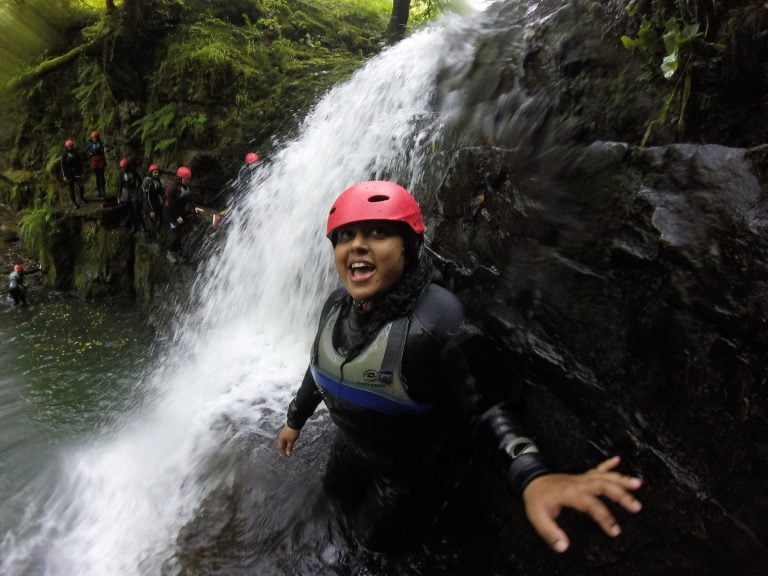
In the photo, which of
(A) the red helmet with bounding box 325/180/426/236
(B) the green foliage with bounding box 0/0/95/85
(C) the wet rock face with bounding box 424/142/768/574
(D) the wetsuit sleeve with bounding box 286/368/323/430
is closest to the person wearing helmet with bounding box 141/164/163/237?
(B) the green foliage with bounding box 0/0/95/85

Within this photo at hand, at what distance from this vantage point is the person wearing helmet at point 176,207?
26.4ft

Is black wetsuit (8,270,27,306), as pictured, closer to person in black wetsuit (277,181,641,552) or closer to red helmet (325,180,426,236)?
person in black wetsuit (277,181,641,552)

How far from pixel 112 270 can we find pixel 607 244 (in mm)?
10978

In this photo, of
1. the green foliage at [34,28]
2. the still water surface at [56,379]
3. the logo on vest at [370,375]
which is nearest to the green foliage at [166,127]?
the still water surface at [56,379]

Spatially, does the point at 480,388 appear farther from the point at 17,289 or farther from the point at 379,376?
the point at 17,289

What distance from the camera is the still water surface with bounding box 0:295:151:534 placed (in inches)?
210

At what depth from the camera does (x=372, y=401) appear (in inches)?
84.2

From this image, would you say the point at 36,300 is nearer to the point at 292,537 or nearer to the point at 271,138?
the point at 271,138

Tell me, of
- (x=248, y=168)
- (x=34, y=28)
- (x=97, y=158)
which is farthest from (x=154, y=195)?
(x=34, y=28)

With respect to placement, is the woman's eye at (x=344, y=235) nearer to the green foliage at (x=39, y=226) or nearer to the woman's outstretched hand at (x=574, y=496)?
the woman's outstretched hand at (x=574, y=496)

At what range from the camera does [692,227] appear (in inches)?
77.1

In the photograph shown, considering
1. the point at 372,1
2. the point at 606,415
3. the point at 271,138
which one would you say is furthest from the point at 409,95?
the point at 372,1

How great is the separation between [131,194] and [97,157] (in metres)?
2.20

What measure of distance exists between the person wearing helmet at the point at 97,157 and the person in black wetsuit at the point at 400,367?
11.1 metres
